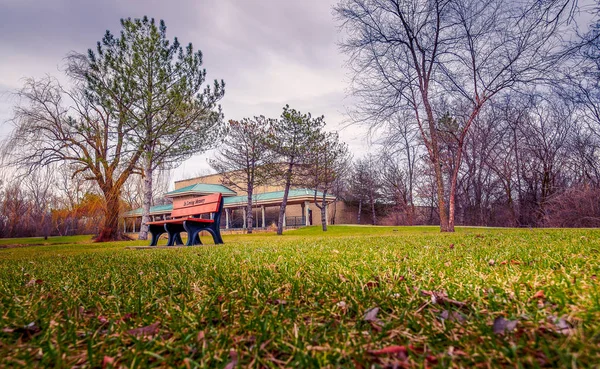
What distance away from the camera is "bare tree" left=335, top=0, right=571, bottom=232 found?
1073 centimetres

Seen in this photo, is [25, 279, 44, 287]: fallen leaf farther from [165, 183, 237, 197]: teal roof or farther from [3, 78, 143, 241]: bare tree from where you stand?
[165, 183, 237, 197]: teal roof

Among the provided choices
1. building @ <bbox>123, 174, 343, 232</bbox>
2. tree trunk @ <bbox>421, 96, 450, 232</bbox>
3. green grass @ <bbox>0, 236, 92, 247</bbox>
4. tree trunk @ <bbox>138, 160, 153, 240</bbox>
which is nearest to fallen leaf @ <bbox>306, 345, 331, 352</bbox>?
tree trunk @ <bbox>421, 96, 450, 232</bbox>

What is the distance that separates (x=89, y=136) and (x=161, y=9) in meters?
6.63

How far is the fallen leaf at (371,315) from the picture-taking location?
1380mm

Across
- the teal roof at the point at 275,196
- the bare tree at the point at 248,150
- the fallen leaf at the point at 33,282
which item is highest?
the bare tree at the point at 248,150

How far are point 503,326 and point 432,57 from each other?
12649 mm

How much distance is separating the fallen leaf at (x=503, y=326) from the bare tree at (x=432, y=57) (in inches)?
433

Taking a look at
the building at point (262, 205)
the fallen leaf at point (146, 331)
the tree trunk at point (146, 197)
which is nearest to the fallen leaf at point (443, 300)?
the fallen leaf at point (146, 331)

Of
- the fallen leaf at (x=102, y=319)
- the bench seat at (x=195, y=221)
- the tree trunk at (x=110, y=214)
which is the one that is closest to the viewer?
the fallen leaf at (x=102, y=319)

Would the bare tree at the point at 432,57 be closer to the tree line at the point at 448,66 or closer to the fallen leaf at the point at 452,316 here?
the tree line at the point at 448,66

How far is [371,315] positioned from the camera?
141 cm

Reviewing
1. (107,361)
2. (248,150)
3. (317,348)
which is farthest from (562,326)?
(248,150)

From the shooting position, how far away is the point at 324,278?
86.7 inches

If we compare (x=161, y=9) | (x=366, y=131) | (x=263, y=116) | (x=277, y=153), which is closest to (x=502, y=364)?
(x=366, y=131)
